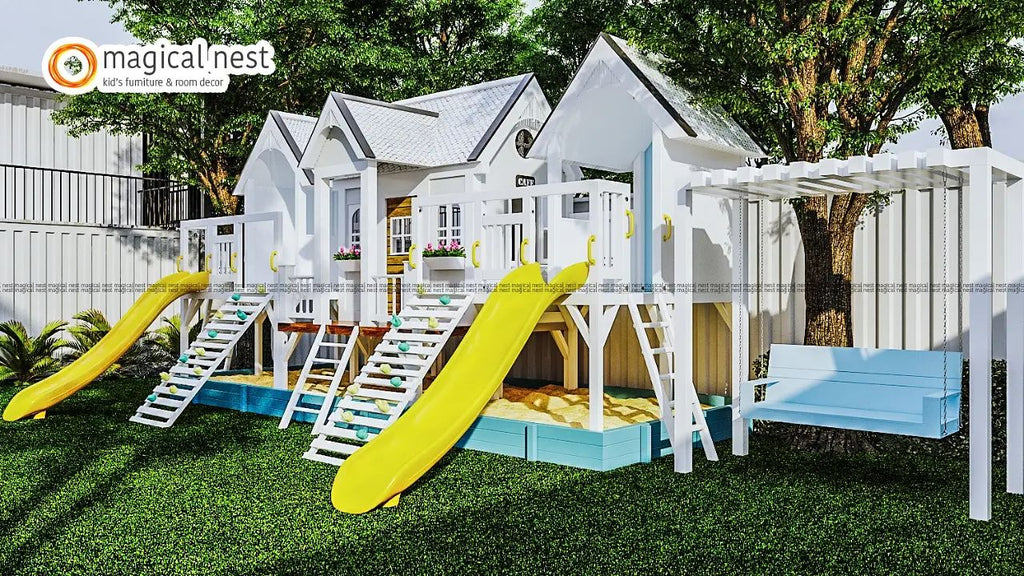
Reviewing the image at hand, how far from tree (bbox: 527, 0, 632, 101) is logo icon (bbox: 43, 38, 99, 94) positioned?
7909mm

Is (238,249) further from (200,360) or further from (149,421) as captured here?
(149,421)

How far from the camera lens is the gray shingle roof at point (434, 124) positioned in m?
11.0

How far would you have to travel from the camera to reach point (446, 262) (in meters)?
9.98

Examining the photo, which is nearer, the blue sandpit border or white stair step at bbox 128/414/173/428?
the blue sandpit border

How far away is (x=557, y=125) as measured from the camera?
10375 mm

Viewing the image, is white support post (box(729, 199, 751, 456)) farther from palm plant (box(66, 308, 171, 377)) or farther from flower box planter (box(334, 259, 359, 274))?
palm plant (box(66, 308, 171, 377))

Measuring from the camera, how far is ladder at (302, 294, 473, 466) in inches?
334

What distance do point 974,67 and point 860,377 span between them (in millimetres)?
3592

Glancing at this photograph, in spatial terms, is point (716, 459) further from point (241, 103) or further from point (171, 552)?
point (241, 103)

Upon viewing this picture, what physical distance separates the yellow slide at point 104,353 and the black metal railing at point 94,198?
499cm

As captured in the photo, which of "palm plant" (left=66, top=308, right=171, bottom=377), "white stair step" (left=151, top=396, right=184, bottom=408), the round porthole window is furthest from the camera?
"palm plant" (left=66, top=308, right=171, bottom=377)

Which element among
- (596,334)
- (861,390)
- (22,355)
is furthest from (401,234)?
(22,355)

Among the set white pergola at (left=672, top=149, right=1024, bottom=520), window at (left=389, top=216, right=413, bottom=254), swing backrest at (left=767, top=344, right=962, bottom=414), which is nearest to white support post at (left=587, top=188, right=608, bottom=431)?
white pergola at (left=672, top=149, right=1024, bottom=520)

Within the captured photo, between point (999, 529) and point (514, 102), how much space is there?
7608 mm
